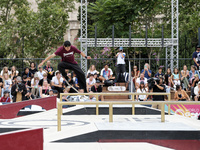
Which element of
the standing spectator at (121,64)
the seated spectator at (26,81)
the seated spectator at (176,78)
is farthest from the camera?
the standing spectator at (121,64)

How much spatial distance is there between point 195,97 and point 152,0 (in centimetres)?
1473

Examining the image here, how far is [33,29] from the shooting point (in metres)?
31.5

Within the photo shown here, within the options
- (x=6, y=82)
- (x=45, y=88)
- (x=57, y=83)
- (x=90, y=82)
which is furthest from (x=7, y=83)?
(x=90, y=82)

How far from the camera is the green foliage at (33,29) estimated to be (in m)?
31.5

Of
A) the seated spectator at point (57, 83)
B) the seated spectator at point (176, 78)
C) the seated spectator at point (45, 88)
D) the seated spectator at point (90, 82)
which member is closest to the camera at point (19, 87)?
the seated spectator at point (45, 88)

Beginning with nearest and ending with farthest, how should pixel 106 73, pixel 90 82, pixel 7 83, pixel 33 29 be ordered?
pixel 7 83 < pixel 90 82 < pixel 106 73 < pixel 33 29

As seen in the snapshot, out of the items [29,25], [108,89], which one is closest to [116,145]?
[108,89]

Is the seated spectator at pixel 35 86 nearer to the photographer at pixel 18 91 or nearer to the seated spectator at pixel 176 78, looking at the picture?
the photographer at pixel 18 91

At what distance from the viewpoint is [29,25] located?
31.4 m

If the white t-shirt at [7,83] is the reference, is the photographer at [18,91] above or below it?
below

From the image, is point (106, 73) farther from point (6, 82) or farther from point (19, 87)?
point (6, 82)

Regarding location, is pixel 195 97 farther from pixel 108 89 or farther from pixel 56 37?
pixel 56 37

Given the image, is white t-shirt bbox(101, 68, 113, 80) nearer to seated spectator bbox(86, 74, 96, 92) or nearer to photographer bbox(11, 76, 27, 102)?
seated spectator bbox(86, 74, 96, 92)

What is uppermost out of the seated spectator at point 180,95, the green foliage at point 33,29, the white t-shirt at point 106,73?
the green foliage at point 33,29
